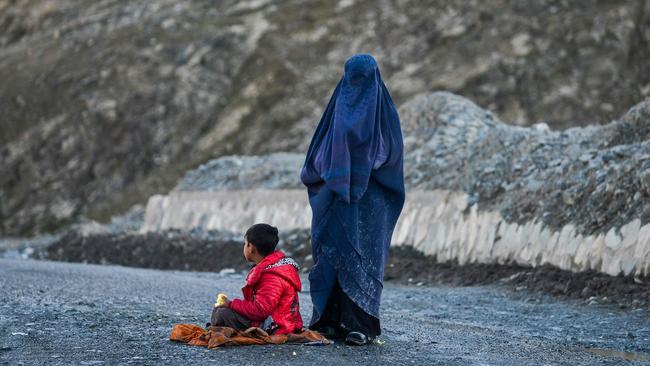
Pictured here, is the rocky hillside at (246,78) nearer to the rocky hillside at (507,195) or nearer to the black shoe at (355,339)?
the rocky hillside at (507,195)

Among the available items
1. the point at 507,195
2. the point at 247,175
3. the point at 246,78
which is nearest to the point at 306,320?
the point at 507,195

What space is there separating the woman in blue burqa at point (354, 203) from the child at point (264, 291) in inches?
15.7

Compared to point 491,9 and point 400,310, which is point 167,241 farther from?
point 491,9

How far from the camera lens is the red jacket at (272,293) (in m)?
6.74

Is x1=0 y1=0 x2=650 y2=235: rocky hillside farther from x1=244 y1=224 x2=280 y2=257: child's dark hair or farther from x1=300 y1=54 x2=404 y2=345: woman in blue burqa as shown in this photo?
x1=244 y1=224 x2=280 y2=257: child's dark hair

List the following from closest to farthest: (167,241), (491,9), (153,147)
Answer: (167,241), (491,9), (153,147)

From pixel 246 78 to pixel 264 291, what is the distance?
42703 millimetres

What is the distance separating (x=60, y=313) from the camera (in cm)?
845

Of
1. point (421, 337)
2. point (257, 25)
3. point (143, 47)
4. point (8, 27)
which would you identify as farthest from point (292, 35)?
point (421, 337)

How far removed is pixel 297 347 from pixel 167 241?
16357mm

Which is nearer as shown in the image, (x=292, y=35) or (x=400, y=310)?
(x=400, y=310)

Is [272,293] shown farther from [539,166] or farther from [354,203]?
[539,166]

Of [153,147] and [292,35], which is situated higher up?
[292,35]

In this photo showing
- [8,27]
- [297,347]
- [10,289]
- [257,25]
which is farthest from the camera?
[8,27]
